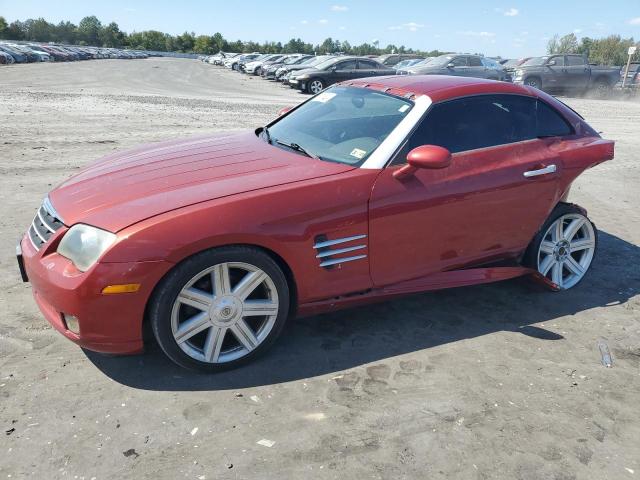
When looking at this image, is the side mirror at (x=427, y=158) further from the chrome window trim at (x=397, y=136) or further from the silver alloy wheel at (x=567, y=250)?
the silver alloy wheel at (x=567, y=250)

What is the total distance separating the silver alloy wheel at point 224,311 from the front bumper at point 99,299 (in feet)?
0.66

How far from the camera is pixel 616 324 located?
12.7 feet

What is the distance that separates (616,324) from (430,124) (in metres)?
1.99

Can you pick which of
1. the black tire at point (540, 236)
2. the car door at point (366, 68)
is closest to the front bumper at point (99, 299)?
the black tire at point (540, 236)

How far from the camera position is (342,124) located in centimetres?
392

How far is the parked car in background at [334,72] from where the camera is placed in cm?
2205

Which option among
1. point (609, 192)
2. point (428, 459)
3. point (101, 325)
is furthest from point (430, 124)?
point (609, 192)

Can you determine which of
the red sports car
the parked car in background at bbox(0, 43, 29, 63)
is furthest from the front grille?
the parked car in background at bbox(0, 43, 29, 63)

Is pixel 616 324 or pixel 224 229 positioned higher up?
pixel 224 229

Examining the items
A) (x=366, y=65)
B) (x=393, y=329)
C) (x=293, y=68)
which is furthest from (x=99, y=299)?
(x=293, y=68)

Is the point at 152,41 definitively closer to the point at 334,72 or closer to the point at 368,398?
the point at 334,72

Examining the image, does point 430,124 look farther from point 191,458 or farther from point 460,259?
point 191,458

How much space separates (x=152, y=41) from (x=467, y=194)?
148437mm

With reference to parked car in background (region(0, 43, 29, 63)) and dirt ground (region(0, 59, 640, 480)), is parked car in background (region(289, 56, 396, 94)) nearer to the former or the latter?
dirt ground (region(0, 59, 640, 480))
